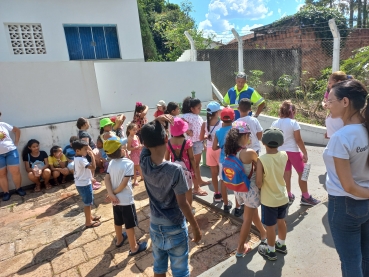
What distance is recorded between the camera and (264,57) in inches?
379

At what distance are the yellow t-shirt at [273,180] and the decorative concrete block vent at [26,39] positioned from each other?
796 cm

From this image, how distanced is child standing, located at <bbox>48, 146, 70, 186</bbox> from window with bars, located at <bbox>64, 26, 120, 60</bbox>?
14.6 feet

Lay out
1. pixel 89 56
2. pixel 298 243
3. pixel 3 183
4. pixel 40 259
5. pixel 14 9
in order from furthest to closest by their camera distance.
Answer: pixel 89 56
pixel 14 9
pixel 3 183
pixel 40 259
pixel 298 243

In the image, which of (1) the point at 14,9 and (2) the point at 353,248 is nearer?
(2) the point at 353,248

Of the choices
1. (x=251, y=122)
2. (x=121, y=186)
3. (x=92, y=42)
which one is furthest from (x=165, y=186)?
(x=92, y=42)

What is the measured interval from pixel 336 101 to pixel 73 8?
340 inches

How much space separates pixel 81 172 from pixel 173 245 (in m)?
1.98

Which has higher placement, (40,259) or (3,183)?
(3,183)

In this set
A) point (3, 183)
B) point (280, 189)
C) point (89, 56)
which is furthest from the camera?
point (89, 56)

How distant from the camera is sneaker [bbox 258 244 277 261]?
2496 millimetres

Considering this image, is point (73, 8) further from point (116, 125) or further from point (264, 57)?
point (264, 57)

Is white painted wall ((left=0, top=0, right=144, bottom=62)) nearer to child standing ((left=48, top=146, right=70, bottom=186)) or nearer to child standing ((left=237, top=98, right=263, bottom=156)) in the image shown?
child standing ((left=48, top=146, right=70, bottom=186))

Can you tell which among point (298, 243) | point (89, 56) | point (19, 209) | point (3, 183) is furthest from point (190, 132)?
point (89, 56)

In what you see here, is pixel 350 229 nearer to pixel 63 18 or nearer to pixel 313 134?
pixel 313 134
